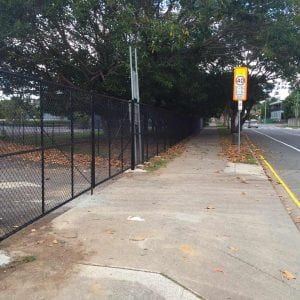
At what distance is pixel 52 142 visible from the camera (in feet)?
27.3

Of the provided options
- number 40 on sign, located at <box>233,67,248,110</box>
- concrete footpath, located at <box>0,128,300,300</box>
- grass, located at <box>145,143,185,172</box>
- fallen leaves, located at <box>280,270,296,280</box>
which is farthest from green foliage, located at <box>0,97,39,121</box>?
number 40 on sign, located at <box>233,67,248,110</box>

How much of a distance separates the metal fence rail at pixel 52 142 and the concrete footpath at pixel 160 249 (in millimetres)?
566

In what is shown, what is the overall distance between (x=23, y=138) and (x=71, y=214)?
174cm

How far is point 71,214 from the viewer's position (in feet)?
27.3

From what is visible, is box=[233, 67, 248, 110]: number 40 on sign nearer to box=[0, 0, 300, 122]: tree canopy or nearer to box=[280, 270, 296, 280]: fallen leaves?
box=[0, 0, 300, 122]: tree canopy

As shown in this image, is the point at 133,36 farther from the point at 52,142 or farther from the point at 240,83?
the point at 52,142

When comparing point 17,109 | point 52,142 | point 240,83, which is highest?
point 240,83

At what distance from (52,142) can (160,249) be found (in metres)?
2.93

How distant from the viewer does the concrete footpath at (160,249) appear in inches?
197

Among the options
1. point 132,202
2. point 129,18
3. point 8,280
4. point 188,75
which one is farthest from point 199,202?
point 188,75

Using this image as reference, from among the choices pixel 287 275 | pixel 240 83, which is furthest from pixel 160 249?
pixel 240 83

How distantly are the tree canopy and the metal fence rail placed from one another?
585cm

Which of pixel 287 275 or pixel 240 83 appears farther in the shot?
pixel 240 83

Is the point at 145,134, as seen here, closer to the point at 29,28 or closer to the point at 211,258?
the point at 29,28
